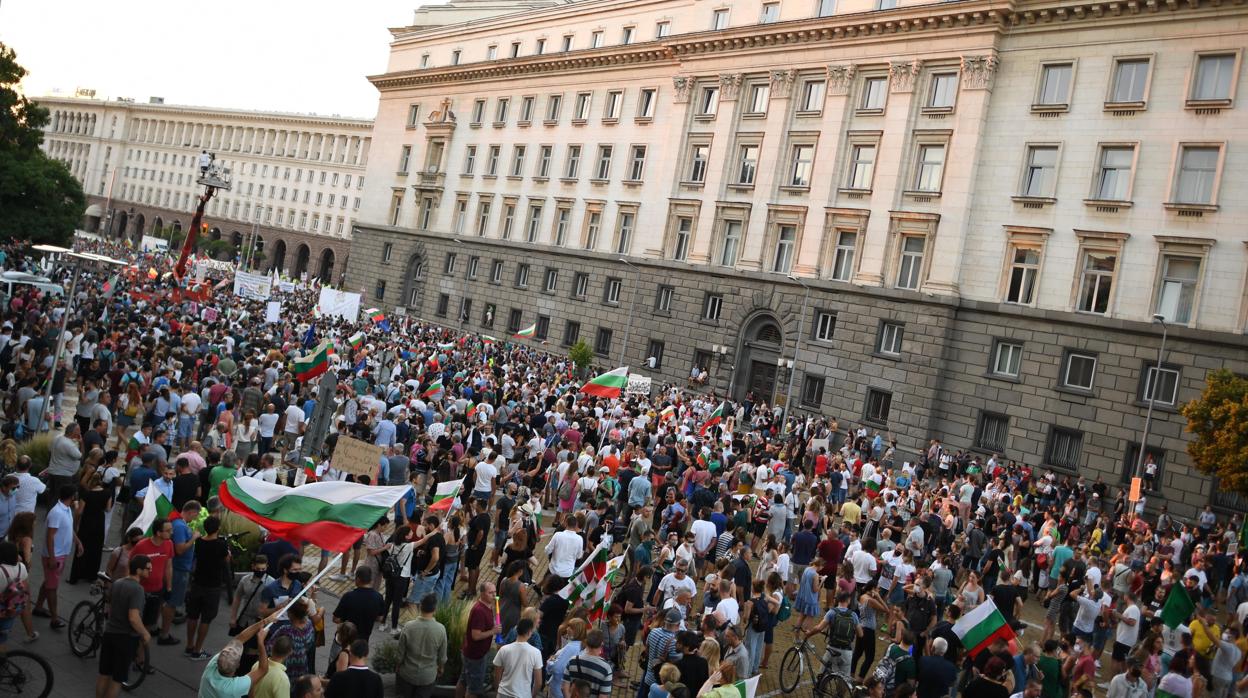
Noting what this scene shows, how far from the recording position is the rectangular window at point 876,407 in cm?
3991

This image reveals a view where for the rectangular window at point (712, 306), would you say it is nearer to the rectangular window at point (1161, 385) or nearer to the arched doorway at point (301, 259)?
the rectangular window at point (1161, 385)

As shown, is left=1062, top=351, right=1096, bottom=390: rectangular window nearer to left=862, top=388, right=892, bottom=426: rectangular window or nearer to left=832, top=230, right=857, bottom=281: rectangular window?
left=862, top=388, right=892, bottom=426: rectangular window

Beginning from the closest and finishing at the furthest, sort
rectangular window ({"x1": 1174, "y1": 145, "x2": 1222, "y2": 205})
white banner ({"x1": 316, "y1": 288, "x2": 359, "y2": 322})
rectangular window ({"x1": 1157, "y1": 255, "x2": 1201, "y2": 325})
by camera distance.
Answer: rectangular window ({"x1": 1174, "y1": 145, "x2": 1222, "y2": 205}) < rectangular window ({"x1": 1157, "y1": 255, "x2": 1201, "y2": 325}) < white banner ({"x1": 316, "y1": 288, "x2": 359, "y2": 322})

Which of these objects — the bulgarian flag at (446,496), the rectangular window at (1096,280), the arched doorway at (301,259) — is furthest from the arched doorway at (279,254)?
the bulgarian flag at (446,496)

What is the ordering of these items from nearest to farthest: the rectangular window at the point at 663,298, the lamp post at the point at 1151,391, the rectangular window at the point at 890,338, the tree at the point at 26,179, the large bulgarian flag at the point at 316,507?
the large bulgarian flag at the point at 316,507, the lamp post at the point at 1151,391, the rectangular window at the point at 890,338, the tree at the point at 26,179, the rectangular window at the point at 663,298

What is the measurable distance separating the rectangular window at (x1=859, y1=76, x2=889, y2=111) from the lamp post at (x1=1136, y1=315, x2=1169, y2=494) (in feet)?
49.3

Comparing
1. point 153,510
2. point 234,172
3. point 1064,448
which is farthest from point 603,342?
point 234,172

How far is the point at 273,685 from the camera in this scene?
8.55 metres

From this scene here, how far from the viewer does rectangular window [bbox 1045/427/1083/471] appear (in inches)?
1364

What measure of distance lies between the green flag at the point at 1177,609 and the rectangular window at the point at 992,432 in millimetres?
21186

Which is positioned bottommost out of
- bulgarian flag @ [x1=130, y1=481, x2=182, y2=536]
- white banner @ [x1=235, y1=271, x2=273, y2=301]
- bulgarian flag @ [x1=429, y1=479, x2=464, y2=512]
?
bulgarian flag @ [x1=130, y1=481, x2=182, y2=536]

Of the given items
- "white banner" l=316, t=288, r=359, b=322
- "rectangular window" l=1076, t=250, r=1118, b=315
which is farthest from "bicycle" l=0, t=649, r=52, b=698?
"rectangular window" l=1076, t=250, r=1118, b=315

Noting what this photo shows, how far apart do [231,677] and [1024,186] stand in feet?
117

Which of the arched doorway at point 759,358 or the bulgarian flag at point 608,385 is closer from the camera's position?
the bulgarian flag at point 608,385
